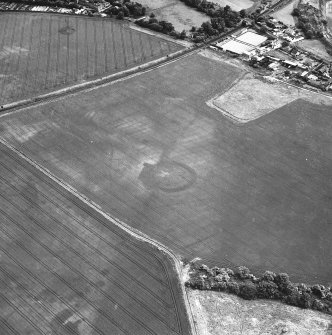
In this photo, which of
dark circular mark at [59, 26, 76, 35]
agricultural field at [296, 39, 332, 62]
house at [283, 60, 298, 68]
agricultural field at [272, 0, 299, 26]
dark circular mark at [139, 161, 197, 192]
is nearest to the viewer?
dark circular mark at [139, 161, 197, 192]

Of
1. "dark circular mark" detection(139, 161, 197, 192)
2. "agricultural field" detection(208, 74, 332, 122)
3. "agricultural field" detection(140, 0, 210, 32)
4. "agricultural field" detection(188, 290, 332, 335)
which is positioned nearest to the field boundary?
"agricultural field" detection(140, 0, 210, 32)

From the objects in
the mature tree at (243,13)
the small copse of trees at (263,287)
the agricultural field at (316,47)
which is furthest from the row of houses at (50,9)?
the small copse of trees at (263,287)

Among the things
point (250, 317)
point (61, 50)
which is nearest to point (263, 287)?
point (250, 317)

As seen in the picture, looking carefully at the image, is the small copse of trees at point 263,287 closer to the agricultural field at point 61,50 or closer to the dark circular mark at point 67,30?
the agricultural field at point 61,50

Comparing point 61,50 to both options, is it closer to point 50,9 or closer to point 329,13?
point 50,9

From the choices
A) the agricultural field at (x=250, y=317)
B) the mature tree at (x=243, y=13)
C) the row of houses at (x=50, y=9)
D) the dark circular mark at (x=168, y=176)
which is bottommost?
the agricultural field at (x=250, y=317)

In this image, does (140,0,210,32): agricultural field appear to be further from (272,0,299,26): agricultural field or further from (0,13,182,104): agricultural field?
(272,0,299,26): agricultural field

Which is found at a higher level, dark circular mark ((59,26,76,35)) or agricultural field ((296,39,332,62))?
dark circular mark ((59,26,76,35))
